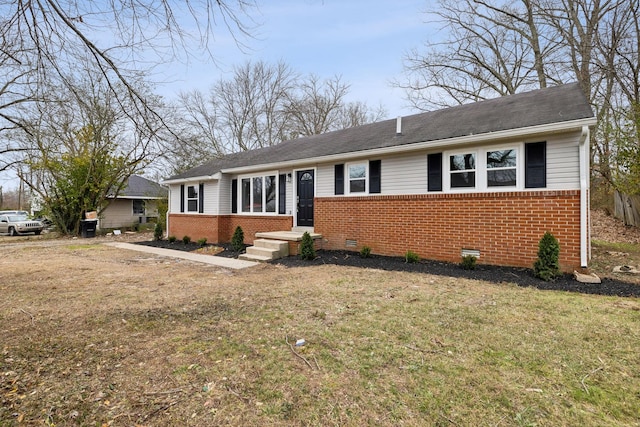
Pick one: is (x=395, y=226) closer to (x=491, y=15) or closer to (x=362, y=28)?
(x=362, y=28)

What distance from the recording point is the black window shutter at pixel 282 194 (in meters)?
11.2

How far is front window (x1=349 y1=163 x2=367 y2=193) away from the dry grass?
4.38m

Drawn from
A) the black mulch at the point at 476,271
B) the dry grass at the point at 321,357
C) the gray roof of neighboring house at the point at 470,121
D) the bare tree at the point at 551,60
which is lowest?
the dry grass at the point at 321,357

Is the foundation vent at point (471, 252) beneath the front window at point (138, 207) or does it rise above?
beneath

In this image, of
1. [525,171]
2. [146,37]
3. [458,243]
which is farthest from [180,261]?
[525,171]

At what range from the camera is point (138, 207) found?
2505 cm

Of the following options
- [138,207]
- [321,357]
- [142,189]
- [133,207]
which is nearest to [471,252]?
[321,357]

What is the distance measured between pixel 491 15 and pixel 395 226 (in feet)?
49.4

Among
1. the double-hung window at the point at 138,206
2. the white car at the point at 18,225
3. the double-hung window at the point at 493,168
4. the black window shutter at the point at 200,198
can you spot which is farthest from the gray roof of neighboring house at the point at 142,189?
the double-hung window at the point at 493,168

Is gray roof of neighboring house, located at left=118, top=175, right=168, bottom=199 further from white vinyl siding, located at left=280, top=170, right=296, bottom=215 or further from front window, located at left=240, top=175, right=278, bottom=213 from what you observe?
white vinyl siding, located at left=280, top=170, right=296, bottom=215

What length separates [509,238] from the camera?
6777 mm

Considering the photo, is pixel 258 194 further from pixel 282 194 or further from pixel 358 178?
pixel 358 178

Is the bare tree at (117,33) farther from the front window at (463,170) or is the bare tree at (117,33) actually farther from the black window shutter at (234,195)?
the black window shutter at (234,195)

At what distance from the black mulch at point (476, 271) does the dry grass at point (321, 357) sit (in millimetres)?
603
